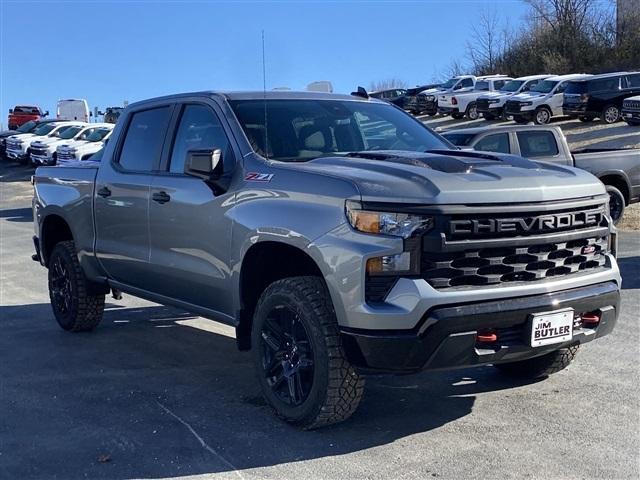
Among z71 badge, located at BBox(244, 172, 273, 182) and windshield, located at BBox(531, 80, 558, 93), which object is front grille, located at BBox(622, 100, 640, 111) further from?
z71 badge, located at BBox(244, 172, 273, 182)

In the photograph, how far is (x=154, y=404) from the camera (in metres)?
4.99

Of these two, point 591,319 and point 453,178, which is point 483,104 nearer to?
point 591,319

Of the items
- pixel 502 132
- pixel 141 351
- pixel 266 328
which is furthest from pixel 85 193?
pixel 502 132

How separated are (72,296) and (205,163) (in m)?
2.76

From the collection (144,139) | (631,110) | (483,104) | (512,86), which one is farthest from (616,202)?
(512,86)

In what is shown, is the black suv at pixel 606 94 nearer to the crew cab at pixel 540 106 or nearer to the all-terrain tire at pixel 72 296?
the crew cab at pixel 540 106

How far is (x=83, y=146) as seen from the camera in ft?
83.4

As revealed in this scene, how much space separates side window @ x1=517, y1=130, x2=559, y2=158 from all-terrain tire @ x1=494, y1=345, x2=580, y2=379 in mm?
7022

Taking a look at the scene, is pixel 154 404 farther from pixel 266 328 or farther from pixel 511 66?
pixel 511 66

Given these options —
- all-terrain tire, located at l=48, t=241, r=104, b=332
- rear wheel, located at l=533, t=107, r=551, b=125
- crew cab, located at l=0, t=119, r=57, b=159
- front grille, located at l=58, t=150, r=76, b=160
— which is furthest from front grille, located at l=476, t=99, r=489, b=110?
all-terrain tire, located at l=48, t=241, r=104, b=332

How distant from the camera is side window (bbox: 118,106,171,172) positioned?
580 cm

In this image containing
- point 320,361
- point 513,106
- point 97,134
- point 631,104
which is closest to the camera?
point 320,361

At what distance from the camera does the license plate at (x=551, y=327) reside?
4029 millimetres

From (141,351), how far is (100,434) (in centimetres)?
196
